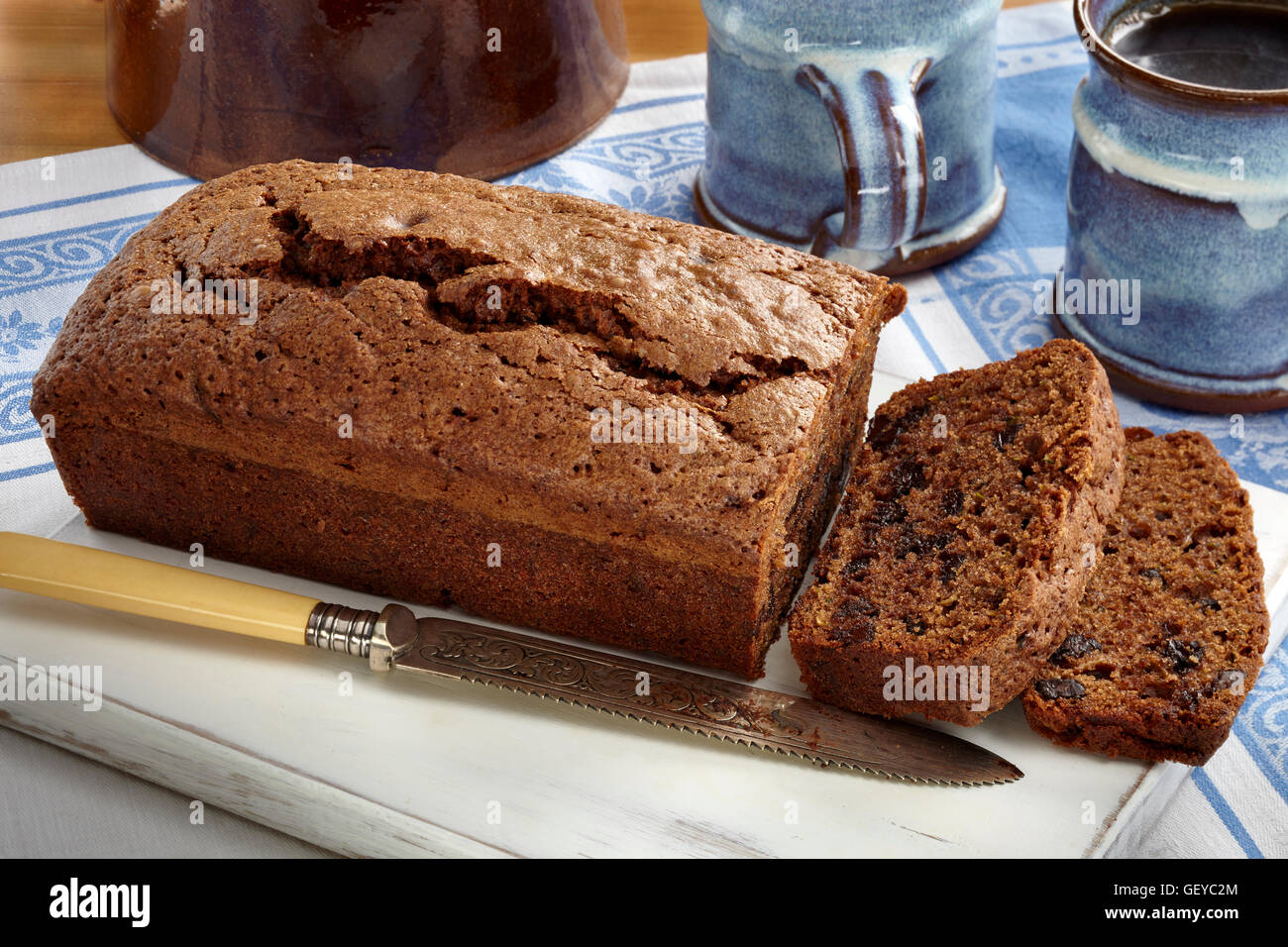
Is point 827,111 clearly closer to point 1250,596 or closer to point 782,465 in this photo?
point 782,465

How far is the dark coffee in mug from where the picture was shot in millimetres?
2369

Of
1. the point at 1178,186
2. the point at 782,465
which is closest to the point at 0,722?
the point at 782,465

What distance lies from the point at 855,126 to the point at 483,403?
1041mm

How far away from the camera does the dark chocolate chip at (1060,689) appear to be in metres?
1.86

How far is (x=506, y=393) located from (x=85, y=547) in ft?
2.55

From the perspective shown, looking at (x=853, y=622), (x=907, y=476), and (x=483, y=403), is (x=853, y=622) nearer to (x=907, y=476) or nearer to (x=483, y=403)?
(x=907, y=476)

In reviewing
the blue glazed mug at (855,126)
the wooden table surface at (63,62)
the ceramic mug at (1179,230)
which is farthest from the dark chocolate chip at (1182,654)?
the wooden table surface at (63,62)

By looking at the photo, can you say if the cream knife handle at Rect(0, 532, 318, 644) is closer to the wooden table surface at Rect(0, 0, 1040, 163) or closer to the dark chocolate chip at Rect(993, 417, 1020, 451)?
the dark chocolate chip at Rect(993, 417, 1020, 451)

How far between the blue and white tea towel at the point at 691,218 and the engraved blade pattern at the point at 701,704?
523mm

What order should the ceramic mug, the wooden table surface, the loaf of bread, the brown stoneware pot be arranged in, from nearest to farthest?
1. the loaf of bread
2. the ceramic mug
3. the brown stoneware pot
4. the wooden table surface

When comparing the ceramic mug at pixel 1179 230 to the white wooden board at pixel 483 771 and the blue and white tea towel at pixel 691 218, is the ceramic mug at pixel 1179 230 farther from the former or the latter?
the white wooden board at pixel 483 771

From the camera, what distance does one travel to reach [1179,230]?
2.34 metres

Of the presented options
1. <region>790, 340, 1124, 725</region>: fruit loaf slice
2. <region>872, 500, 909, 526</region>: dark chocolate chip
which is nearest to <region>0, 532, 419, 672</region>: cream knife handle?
<region>790, 340, 1124, 725</region>: fruit loaf slice

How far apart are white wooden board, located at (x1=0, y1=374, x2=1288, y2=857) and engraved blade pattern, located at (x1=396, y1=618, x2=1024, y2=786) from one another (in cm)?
3
